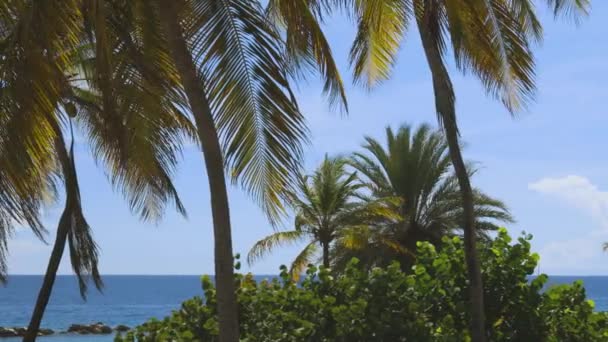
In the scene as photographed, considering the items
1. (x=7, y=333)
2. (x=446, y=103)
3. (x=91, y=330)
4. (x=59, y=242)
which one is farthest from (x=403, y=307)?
(x=91, y=330)

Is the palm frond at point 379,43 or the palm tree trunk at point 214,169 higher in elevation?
the palm frond at point 379,43

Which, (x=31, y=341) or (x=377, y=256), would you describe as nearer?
(x=31, y=341)

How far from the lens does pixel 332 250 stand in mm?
32469

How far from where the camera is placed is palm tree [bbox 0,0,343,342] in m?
9.31

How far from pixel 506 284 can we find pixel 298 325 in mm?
3037

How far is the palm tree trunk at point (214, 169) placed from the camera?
929 centimetres

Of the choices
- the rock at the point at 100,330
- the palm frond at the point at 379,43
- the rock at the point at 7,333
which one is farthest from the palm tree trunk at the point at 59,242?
the rock at the point at 100,330

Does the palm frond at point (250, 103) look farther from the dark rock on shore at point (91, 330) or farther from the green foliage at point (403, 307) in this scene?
the dark rock on shore at point (91, 330)

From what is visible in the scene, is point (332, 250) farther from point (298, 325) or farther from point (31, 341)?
point (298, 325)

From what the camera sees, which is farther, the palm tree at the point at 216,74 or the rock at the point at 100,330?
the rock at the point at 100,330

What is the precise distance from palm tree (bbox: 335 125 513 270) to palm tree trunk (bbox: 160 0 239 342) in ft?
72.2

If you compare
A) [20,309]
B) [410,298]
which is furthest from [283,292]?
[20,309]

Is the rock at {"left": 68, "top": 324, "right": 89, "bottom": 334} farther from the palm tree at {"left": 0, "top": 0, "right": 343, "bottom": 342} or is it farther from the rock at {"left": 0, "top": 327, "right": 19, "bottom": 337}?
the palm tree at {"left": 0, "top": 0, "right": 343, "bottom": 342}

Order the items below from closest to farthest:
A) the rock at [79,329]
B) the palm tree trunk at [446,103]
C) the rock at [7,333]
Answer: the palm tree trunk at [446,103], the rock at [7,333], the rock at [79,329]
